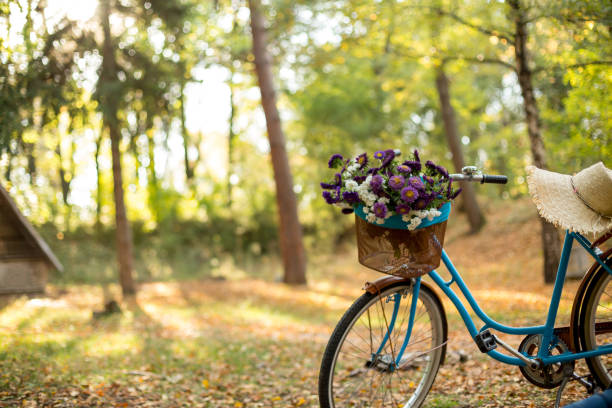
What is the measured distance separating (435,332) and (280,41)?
11.7 metres

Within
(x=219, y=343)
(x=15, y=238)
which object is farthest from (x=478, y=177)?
(x=219, y=343)

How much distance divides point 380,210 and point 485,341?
42.4 inches

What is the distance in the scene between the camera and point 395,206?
2.46 meters

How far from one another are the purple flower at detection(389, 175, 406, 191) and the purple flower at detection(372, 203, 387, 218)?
0.35 ft

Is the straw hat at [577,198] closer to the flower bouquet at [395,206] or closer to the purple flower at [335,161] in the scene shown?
the flower bouquet at [395,206]

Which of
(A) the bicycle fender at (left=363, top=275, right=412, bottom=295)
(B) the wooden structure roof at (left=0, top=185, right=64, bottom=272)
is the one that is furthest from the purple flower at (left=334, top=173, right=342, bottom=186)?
(B) the wooden structure roof at (left=0, top=185, right=64, bottom=272)

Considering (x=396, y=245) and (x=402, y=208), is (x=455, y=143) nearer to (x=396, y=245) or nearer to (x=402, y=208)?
(x=396, y=245)

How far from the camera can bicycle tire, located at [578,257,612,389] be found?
2680 millimetres

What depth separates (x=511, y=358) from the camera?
2840 millimetres

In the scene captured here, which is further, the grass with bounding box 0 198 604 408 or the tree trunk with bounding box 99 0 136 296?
the tree trunk with bounding box 99 0 136 296

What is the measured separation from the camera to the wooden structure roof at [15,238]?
16.0 ft

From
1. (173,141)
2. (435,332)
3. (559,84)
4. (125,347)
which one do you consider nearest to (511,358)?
(435,332)

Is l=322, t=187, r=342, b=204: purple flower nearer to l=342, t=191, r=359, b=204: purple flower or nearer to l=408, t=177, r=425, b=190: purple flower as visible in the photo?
l=342, t=191, r=359, b=204: purple flower

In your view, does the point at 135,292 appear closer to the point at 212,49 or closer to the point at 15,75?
the point at 212,49
